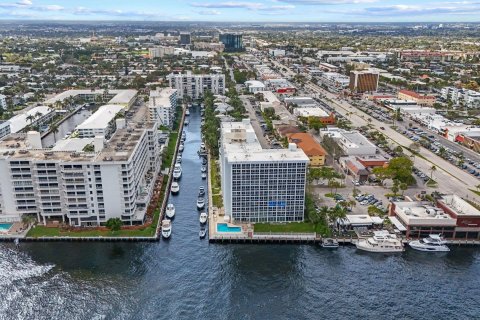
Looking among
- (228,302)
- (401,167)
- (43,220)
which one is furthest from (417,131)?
(43,220)

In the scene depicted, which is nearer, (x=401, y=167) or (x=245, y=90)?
(x=401, y=167)

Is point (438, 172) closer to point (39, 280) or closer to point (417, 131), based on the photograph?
point (417, 131)

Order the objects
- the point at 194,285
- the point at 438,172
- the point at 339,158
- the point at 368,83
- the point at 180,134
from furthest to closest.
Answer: the point at 368,83 → the point at 180,134 → the point at 339,158 → the point at 438,172 → the point at 194,285

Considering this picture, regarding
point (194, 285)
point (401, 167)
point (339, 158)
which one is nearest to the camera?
point (194, 285)

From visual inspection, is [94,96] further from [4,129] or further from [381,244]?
[381,244]

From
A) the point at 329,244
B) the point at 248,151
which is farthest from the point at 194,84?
the point at 329,244

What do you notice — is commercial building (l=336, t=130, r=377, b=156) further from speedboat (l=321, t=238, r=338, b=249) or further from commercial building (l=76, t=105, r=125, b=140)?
commercial building (l=76, t=105, r=125, b=140)
